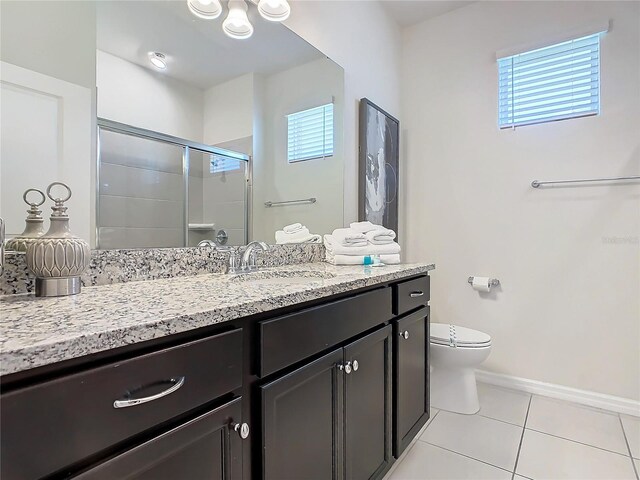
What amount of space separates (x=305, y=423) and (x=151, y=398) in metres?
0.48

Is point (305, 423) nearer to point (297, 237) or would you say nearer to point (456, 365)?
point (297, 237)

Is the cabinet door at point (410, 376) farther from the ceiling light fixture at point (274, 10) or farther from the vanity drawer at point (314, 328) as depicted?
the ceiling light fixture at point (274, 10)

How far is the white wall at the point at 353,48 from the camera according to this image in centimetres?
A: 186

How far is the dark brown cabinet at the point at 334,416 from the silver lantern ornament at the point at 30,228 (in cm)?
67

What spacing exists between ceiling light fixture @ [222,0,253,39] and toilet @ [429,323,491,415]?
1798mm

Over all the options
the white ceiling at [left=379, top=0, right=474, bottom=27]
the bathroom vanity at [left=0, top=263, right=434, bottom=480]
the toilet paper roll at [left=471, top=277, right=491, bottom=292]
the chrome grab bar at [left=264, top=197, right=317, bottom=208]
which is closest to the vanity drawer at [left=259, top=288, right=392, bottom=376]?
the bathroom vanity at [left=0, top=263, right=434, bottom=480]

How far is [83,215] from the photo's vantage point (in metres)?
0.99

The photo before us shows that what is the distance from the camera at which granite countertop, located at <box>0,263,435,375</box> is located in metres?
0.46

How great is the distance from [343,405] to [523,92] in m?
2.25

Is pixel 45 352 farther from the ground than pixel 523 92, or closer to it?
closer to it

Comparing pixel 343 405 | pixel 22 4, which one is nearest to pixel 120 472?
pixel 343 405

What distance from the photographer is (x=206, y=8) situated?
1.37 metres

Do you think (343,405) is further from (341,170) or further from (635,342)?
(635,342)

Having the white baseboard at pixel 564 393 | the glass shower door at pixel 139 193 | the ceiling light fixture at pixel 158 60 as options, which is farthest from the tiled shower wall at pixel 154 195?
the white baseboard at pixel 564 393
